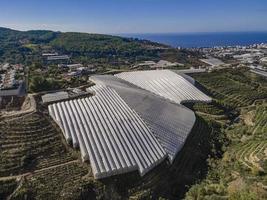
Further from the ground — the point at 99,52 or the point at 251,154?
the point at 251,154

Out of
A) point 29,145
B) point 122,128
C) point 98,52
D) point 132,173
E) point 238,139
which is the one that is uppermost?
point 122,128

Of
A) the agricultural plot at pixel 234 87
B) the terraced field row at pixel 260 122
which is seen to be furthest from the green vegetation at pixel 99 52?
the terraced field row at pixel 260 122

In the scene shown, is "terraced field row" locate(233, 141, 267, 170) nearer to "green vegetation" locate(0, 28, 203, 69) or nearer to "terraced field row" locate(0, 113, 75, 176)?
"terraced field row" locate(0, 113, 75, 176)

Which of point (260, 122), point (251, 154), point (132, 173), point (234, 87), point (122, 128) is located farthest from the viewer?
point (234, 87)

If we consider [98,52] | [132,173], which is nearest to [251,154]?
[132,173]

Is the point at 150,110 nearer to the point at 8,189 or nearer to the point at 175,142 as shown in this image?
the point at 175,142

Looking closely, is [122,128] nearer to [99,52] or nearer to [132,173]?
[132,173]

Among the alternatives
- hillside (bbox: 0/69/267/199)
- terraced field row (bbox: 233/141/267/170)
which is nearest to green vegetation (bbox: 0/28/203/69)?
hillside (bbox: 0/69/267/199)

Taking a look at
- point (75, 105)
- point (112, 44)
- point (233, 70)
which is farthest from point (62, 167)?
point (112, 44)

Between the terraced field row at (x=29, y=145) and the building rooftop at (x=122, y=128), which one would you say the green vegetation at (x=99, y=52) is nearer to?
the building rooftop at (x=122, y=128)
